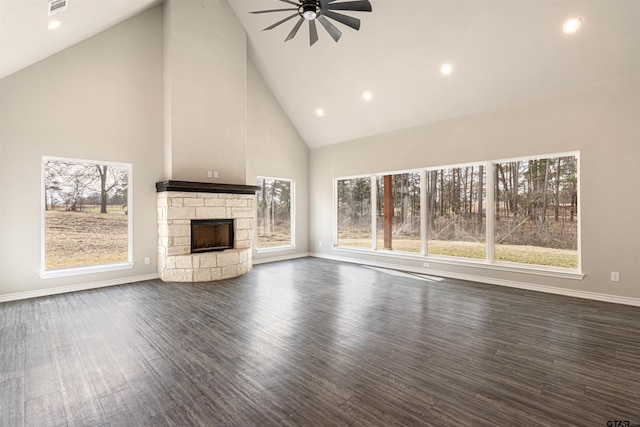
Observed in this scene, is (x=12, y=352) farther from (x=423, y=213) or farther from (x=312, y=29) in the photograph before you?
(x=423, y=213)

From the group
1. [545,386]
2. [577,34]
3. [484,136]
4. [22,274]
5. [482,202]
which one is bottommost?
[545,386]

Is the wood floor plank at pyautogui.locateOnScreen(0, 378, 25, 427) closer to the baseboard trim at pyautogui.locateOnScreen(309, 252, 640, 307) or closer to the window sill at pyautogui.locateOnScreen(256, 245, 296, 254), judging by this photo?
the window sill at pyautogui.locateOnScreen(256, 245, 296, 254)

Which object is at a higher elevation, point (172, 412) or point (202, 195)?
point (202, 195)

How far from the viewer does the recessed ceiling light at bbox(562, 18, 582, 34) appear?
387 centimetres

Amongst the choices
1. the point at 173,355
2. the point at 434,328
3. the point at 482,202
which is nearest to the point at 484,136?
the point at 482,202

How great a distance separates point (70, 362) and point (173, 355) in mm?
867

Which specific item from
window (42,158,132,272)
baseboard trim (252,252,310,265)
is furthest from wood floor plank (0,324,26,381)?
baseboard trim (252,252,310,265)

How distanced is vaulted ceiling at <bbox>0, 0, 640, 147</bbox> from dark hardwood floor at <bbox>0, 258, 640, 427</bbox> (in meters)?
3.36

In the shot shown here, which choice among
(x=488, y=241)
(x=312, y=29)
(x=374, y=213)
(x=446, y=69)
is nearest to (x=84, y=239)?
(x=312, y=29)

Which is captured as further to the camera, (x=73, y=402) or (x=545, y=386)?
(x=545, y=386)

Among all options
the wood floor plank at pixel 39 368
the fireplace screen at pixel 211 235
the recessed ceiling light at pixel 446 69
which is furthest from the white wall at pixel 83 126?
the recessed ceiling light at pixel 446 69

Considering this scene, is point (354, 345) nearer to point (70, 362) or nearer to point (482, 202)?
point (70, 362)

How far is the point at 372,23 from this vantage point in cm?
505

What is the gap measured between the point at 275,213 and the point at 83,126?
14.2 ft
